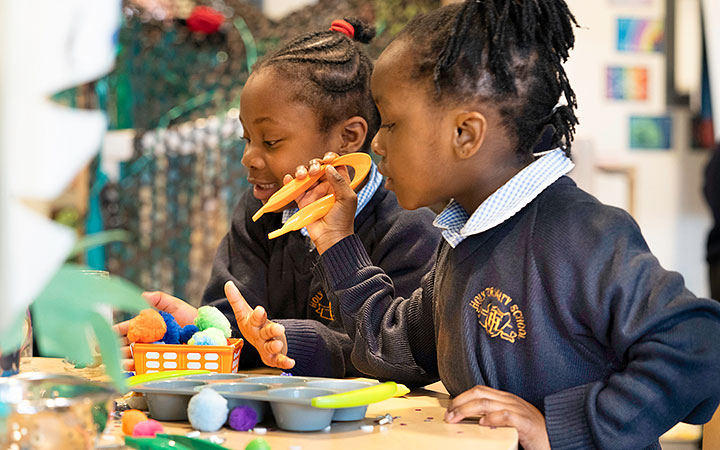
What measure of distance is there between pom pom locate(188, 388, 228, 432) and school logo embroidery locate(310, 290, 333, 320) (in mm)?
521

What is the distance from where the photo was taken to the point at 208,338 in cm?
88

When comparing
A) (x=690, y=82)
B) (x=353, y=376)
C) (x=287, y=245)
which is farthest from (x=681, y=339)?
(x=690, y=82)

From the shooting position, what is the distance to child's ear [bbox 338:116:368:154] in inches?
49.9

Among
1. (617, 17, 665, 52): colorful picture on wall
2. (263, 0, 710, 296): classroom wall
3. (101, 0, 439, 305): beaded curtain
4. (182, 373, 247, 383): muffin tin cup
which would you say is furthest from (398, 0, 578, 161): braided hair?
(617, 17, 665, 52): colorful picture on wall

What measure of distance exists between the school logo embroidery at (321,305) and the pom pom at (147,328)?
0.32 meters

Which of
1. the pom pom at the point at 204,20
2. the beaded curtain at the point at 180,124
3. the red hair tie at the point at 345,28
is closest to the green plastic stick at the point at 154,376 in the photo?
the red hair tie at the point at 345,28

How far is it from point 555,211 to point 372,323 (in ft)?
0.82

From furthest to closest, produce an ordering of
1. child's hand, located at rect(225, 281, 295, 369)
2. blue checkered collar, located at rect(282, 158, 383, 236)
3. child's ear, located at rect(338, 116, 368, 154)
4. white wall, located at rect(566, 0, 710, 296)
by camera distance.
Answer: white wall, located at rect(566, 0, 710, 296) < child's ear, located at rect(338, 116, 368, 154) < blue checkered collar, located at rect(282, 158, 383, 236) < child's hand, located at rect(225, 281, 295, 369)

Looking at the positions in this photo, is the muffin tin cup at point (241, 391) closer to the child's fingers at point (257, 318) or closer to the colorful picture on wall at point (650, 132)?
the child's fingers at point (257, 318)

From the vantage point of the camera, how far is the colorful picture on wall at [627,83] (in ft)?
10.8

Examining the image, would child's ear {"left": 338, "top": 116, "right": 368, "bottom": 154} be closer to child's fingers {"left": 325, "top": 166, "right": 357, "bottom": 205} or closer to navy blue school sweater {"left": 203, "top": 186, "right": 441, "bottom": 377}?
navy blue school sweater {"left": 203, "top": 186, "right": 441, "bottom": 377}

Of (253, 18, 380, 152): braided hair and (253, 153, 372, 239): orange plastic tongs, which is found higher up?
(253, 18, 380, 152): braided hair

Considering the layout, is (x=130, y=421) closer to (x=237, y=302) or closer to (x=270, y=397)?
(x=270, y=397)

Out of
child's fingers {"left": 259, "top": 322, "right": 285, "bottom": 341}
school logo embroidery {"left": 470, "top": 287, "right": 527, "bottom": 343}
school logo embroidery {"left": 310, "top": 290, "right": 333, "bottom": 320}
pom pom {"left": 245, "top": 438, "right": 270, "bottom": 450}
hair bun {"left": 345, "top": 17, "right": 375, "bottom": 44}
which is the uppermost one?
hair bun {"left": 345, "top": 17, "right": 375, "bottom": 44}
